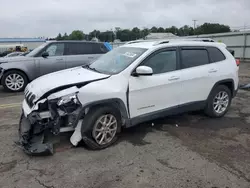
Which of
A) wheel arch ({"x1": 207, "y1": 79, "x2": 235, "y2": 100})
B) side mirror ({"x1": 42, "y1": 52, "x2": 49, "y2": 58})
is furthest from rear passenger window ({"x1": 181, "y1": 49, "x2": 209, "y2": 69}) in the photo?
side mirror ({"x1": 42, "y1": 52, "x2": 49, "y2": 58})

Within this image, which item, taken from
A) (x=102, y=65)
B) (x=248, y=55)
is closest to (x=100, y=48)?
(x=102, y=65)

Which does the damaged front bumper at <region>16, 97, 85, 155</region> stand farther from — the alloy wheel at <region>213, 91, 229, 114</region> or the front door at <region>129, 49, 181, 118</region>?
the alloy wheel at <region>213, 91, 229, 114</region>

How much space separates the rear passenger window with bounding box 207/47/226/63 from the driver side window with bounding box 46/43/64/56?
6050 mm

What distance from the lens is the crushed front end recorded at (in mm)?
3645

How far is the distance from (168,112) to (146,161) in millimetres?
1362

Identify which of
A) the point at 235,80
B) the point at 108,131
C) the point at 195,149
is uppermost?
the point at 235,80

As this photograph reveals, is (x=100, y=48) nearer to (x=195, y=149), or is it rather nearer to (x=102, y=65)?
(x=102, y=65)

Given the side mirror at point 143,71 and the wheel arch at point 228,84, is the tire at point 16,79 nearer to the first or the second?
the side mirror at point 143,71

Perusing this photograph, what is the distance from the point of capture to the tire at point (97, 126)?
12.3 feet

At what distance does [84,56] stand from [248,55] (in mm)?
15867

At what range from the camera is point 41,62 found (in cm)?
907

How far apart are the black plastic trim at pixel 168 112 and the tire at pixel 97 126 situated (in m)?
0.39

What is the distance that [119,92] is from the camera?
3.96 m

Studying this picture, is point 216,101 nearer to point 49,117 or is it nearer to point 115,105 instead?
point 115,105
